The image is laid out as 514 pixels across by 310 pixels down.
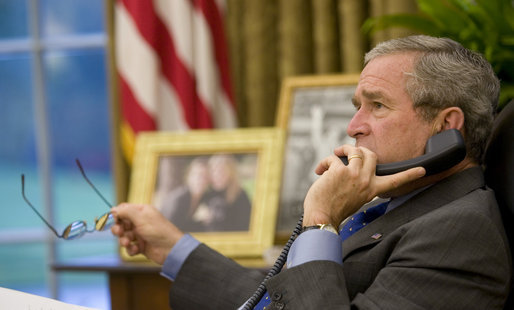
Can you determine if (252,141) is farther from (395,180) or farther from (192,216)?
(395,180)

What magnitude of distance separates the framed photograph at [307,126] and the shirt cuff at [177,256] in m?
0.75

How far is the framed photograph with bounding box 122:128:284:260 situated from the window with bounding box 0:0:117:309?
1140 mm

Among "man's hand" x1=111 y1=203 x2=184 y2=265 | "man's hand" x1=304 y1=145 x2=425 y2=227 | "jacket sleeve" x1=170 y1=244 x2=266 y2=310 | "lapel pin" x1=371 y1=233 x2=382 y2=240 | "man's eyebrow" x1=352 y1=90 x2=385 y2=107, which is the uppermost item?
"man's eyebrow" x1=352 y1=90 x2=385 y2=107

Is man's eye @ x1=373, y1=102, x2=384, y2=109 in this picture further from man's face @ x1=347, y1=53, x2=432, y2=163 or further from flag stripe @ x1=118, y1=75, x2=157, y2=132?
flag stripe @ x1=118, y1=75, x2=157, y2=132

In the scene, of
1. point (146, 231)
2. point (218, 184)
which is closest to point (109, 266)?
point (218, 184)

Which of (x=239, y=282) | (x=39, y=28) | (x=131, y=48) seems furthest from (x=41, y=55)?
(x=239, y=282)

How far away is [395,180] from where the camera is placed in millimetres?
1230

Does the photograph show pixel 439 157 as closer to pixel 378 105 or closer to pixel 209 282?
pixel 378 105

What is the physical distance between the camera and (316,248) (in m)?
1.16

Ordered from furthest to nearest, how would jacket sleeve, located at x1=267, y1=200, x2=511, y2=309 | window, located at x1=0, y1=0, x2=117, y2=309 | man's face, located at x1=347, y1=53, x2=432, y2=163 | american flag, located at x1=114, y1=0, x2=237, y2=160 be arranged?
1. window, located at x1=0, y1=0, x2=117, y2=309
2. american flag, located at x1=114, y1=0, x2=237, y2=160
3. man's face, located at x1=347, y1=53, x2=432, y2=163
4. jacket sleeve, located at x1=267, y1=200, x2=511, y2=309

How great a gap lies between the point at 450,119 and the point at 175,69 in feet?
5.92

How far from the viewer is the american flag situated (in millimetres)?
2916

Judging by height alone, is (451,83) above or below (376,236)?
above

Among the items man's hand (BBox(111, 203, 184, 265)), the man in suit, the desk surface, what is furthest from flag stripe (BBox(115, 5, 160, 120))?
the man in suit
